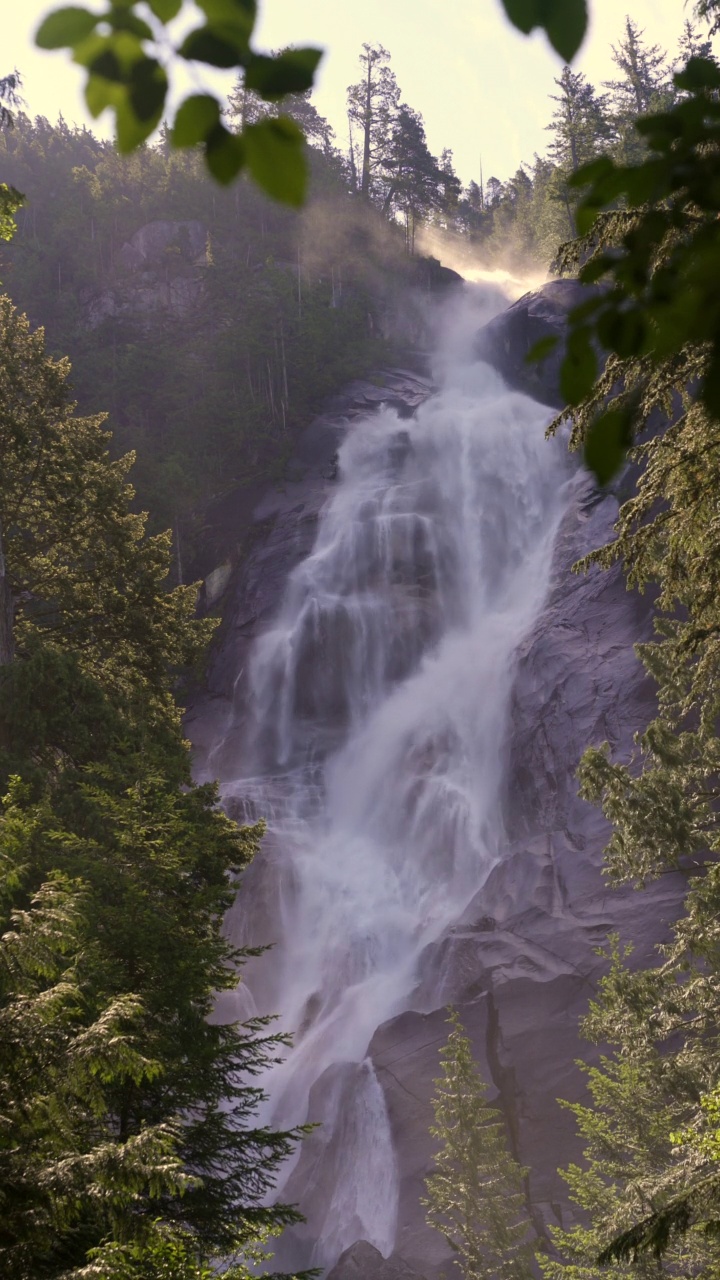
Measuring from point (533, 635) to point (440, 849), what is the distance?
23.4 ft

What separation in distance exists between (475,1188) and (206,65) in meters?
18.9

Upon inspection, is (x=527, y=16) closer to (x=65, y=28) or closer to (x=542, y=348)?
(x=542, y=348)

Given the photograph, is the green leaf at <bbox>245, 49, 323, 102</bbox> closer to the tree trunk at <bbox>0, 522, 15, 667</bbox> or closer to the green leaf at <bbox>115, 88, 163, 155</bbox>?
the green leaf at <bbox>115, 88, 163, 155</bbox>

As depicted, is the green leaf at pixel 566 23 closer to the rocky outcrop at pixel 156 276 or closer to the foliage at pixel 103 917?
the foliage at pixel 103 917

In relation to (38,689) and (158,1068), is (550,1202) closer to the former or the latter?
(38,689)

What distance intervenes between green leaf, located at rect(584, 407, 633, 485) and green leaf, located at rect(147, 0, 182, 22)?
0.63 metres

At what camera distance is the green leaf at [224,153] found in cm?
101

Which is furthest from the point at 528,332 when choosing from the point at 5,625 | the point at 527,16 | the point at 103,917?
the point at 527,16

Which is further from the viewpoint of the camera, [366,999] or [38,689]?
[366,999]

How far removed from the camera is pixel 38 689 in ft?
44.4

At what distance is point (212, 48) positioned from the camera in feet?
3.28

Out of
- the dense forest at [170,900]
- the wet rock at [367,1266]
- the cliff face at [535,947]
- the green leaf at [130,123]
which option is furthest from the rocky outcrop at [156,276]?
the green leaf at [130,123]

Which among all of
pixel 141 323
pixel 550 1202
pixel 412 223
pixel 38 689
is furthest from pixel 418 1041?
pixel 412 223

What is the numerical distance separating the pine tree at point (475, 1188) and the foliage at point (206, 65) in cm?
1823
